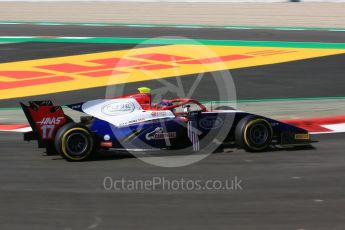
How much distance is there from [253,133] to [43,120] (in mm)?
2955

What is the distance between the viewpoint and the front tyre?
9656mm

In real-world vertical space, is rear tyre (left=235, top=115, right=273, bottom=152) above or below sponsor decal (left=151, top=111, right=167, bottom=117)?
below

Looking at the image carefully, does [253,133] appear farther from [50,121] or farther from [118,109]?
[50,121]

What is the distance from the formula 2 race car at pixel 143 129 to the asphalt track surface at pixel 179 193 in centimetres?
21

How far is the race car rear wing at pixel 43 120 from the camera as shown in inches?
385

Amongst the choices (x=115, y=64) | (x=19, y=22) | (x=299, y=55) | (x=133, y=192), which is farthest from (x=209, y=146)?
(x=19, y=22)

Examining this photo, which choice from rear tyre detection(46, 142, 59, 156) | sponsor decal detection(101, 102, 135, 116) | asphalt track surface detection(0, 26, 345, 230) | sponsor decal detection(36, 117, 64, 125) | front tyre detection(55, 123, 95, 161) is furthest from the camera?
sponsor decal detection(101, 102, 135, 116)

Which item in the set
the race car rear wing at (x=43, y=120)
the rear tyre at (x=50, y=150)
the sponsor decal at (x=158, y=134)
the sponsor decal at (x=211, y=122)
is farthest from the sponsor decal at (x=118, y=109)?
the sponsor decal at (x=211, y=122)

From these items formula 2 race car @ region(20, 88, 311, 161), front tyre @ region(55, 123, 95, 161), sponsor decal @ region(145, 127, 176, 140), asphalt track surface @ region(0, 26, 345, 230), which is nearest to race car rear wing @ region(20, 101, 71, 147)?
formula 2 race car @ region(20, 88, 311, 161)

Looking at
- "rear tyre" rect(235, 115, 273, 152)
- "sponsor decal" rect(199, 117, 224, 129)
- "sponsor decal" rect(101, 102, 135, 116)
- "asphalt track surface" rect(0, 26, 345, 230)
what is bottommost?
"asphalt track surface" rect(0, 26, 345, 230)

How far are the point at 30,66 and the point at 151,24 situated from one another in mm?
9867

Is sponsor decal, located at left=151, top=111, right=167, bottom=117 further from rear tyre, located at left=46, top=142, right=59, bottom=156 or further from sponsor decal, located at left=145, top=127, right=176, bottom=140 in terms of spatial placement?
rear tyre, located at left=46, top=142, right=59, bottom=156

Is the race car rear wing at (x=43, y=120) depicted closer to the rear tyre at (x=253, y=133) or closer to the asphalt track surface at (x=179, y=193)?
the asphalt track surface at (x=179, y=193)

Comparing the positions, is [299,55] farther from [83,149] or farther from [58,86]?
[83,149]
